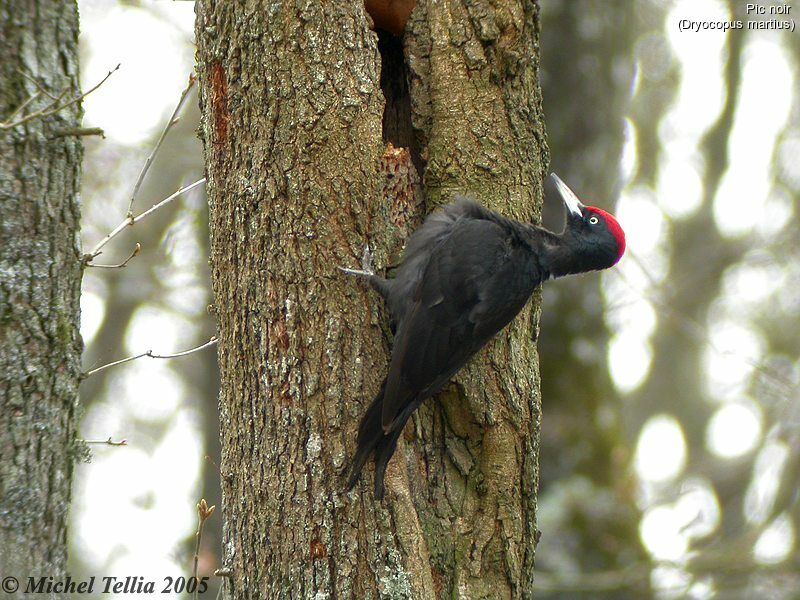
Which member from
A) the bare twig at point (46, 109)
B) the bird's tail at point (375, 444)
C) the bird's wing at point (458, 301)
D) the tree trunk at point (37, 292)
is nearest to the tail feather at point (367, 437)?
the bird's tail at point (375, 444)

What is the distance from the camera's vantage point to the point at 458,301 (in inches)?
137

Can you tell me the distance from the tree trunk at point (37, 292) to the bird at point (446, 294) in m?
0.90

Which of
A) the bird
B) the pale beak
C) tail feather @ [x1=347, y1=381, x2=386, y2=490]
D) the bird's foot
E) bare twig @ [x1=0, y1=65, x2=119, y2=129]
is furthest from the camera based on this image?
the pale beak

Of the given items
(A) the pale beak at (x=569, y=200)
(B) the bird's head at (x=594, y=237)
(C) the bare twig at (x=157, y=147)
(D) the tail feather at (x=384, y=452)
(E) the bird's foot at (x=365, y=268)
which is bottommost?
(D) the tail feather at (x=384, y=452)

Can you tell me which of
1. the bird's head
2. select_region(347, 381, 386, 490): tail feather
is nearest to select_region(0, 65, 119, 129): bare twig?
select_region(347, 381, 386, 490): tail feather

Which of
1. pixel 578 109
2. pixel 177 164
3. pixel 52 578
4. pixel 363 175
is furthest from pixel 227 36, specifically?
pixel 177 164

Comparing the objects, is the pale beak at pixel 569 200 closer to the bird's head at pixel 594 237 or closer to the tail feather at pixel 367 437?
the bird's head at pixel 594 237

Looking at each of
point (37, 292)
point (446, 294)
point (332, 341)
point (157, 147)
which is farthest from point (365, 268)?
point (37, 292)

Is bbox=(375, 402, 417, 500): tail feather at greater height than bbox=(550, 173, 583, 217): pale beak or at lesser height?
lesser

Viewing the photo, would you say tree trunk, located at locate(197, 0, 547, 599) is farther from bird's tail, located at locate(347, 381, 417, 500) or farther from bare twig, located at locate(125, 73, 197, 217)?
bare twig, located at locate(125, 73, 197, 217)

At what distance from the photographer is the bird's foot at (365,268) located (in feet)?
9.77

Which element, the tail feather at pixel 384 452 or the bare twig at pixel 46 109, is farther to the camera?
the tail feather at pixel 384 452

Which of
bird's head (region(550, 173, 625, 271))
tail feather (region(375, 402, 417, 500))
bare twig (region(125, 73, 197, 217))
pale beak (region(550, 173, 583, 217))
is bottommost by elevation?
tail feather (region(375, 402, 417, 500))

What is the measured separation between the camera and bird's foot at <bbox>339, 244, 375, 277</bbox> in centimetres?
298
